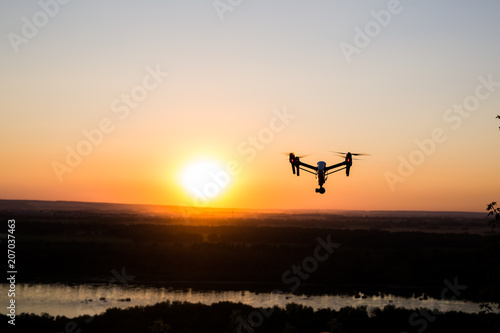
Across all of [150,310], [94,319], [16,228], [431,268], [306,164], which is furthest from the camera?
[16,228]

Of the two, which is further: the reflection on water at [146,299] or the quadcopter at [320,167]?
the reflection on water at [146,299]

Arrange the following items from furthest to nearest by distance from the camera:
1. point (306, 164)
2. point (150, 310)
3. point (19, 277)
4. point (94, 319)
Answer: point (19, 277)
point (150, 310)
point (94, 319)
point (306, 164)

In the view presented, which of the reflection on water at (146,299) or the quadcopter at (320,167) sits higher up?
the quadcopter at (320,167)

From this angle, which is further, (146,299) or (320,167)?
(146,299)

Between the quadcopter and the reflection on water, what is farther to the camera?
the reflection on water

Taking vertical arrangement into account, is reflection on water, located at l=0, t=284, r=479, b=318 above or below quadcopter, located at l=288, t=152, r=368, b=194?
below

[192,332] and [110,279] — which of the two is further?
[110,279]

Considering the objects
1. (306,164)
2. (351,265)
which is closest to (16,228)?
(351,265)

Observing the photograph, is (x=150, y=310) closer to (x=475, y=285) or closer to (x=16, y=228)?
(x=475, y=285)
